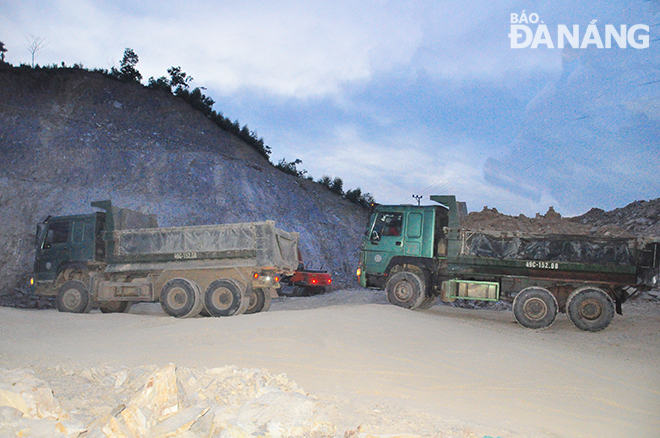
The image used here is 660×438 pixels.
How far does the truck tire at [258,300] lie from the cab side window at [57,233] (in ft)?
19.9

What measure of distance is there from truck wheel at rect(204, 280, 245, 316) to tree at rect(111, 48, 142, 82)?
113 feet

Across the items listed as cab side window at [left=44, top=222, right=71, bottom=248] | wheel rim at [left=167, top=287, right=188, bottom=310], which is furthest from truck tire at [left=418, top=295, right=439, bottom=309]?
cab side window at [left=44, top=222, right=71, bottom=248]

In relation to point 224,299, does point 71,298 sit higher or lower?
lower

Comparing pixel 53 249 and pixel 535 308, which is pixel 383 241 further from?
pixel 53 249

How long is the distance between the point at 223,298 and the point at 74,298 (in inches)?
203

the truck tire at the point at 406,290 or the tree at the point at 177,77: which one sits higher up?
the tree at the point at 177,77

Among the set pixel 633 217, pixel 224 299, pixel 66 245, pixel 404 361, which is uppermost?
pixel 633 217

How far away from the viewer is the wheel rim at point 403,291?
1478 cm

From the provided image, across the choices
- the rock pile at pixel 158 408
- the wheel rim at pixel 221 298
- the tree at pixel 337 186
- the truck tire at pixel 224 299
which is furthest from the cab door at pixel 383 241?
the tree at pixel 337 186

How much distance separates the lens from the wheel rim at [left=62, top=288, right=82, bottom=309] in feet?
49.7

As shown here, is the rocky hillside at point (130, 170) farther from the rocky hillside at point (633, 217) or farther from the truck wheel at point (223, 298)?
the truck wheel at point (223, 298)

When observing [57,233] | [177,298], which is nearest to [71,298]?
[57,233]

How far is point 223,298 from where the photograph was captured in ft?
44.1

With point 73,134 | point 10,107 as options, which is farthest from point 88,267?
point 10,107
